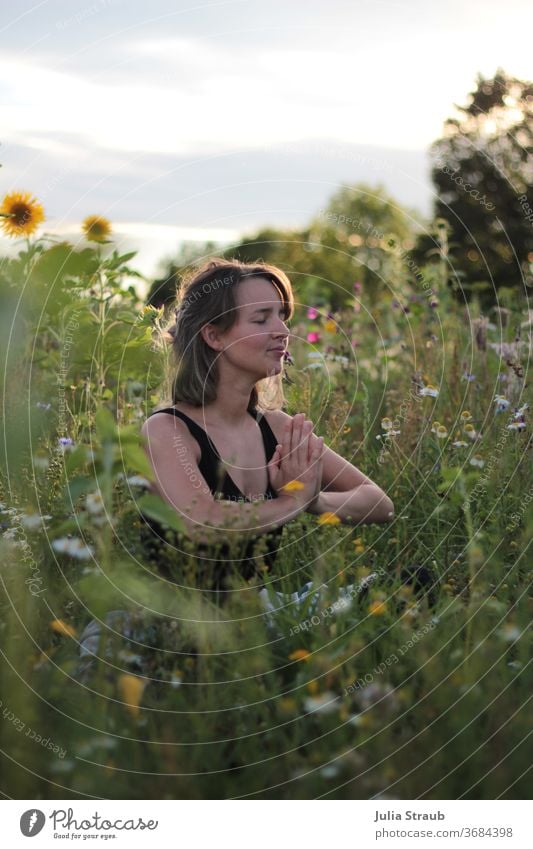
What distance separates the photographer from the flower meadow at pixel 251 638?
1966 mm

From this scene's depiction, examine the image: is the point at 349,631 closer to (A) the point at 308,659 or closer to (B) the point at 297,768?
(A) the point at 308,659

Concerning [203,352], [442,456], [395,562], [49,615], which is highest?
[203,352]

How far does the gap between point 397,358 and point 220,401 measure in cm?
209

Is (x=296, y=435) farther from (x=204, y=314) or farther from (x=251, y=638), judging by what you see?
(x=251, y=638)

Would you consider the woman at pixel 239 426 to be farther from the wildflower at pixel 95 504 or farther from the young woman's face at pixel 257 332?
the wildflower at pixel 95 504

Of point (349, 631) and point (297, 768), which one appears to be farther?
point (349, 631)

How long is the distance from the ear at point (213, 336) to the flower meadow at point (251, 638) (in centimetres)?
38

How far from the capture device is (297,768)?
6.54 feet

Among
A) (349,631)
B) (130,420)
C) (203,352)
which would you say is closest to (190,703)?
(349,631)

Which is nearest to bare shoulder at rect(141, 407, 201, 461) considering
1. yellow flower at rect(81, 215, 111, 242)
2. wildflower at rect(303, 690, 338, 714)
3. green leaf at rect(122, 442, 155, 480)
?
green leaf at rect(122, 442, 155, 480)

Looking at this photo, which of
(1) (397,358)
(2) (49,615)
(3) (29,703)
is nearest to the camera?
(3) (29,703)

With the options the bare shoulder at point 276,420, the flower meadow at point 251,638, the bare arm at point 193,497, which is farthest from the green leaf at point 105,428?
the bare shoulder at point 276,420

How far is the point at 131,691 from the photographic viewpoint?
2021 millimetres

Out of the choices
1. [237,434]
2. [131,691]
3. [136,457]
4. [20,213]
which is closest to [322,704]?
[131,691]
